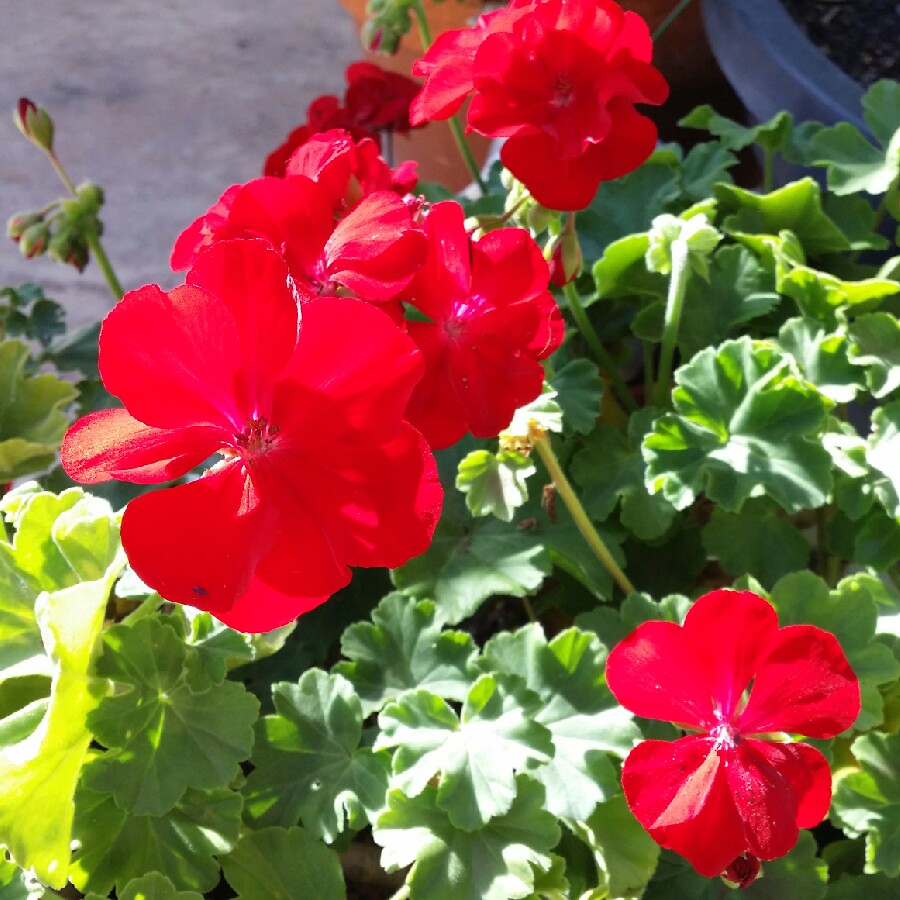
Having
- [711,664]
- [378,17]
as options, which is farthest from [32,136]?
[711,664]

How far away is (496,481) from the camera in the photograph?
671 mm

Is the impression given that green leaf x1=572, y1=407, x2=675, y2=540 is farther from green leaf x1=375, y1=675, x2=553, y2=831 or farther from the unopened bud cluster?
the unopened bud cluster

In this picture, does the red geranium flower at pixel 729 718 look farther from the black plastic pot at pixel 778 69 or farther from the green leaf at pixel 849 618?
the black plastic pot at pixel 778 69

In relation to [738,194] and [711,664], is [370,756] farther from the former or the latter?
[738,194]

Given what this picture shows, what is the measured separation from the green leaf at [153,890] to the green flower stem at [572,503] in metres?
0.31

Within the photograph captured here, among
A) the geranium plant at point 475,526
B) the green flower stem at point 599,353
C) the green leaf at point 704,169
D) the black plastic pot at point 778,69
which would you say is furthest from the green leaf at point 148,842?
the black plastic pot at point 778,69

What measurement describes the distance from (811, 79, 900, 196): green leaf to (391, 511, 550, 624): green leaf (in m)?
0.40

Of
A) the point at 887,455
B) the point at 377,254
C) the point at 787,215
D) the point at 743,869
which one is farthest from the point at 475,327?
the point at 787,215

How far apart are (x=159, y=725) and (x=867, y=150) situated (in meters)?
0.73

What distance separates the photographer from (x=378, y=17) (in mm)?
1058

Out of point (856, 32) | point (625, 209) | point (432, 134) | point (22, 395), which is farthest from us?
point (432, 134)

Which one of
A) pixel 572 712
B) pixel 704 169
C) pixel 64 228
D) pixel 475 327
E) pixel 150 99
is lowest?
pixel 150 99

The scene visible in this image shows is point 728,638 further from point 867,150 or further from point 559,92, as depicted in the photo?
point 867,150

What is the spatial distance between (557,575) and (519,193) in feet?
1.14
